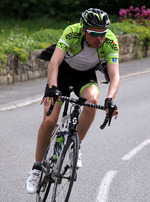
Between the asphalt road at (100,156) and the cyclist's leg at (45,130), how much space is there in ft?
2.02

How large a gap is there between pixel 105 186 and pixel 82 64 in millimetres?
1643

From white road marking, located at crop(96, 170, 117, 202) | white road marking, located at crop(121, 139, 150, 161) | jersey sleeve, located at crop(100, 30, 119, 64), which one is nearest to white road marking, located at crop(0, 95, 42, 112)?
white road marking, located at crop(121, 139, 150, 161)

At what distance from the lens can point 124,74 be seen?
13.7 m

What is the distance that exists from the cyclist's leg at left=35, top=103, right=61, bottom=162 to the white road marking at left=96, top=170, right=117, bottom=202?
895 millimetres

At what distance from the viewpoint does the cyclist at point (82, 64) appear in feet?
12.9

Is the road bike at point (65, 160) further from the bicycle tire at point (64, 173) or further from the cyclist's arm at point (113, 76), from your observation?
the cyclist's arm at point (113, 76)

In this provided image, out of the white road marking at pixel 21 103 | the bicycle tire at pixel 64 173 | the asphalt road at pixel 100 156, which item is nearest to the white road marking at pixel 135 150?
the asphalt road at pixel 100 156

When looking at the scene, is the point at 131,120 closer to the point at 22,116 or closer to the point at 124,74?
the point at 22,116

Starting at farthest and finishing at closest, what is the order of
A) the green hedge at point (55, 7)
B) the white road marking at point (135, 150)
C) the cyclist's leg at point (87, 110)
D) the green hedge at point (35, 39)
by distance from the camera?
the green hedge at point (55, 7) < the green hedge at point (35, 39) < the white road marking at point (135, 150) < the cyclist's leg at point (87, 110)

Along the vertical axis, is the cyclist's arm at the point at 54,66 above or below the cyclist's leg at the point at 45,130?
above

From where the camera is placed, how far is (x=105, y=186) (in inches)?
198

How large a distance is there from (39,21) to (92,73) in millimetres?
19928

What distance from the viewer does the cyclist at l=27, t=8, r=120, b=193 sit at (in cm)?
394

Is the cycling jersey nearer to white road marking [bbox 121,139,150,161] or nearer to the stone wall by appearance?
white road marking [bbox 121,139,150,161]
